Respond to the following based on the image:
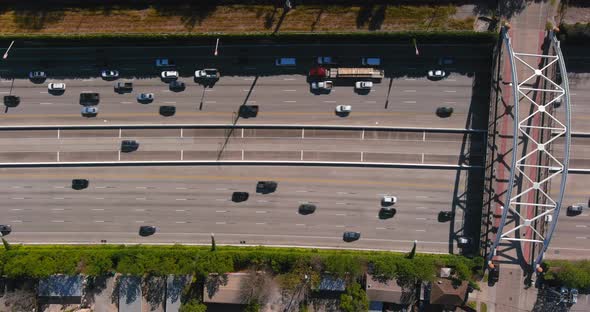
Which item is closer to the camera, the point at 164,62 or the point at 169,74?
the point at 169,74

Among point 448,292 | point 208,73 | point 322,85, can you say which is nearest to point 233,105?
point 208,73

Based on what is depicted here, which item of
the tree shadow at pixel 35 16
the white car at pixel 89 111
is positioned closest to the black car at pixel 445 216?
the white car at pixel 89 111

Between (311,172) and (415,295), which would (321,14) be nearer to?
(311,172)

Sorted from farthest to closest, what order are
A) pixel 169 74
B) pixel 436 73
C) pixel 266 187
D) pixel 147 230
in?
1. pixel 147 230
2. pixel 266 187
3. pixel 169 74
4. pixel 436 73

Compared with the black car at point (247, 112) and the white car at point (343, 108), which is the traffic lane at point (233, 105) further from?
the white car at point (343, 108)

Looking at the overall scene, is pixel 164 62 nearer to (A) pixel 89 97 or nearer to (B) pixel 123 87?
(B) pixel 123 87

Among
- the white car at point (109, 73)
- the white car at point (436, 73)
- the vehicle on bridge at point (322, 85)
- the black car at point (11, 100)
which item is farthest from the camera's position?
the black car at point (11, 100)
